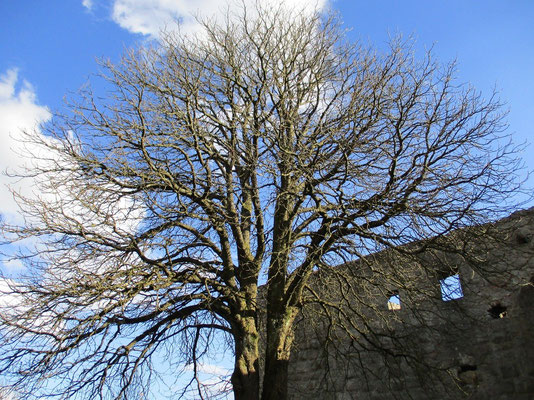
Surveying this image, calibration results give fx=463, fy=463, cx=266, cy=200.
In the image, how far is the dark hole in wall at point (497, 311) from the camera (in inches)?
282

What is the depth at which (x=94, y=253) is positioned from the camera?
18.2 feet

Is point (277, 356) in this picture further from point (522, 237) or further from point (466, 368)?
point (522, 237)

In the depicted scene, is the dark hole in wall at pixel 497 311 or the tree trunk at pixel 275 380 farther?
the dark hole in wall at pixel 497 311

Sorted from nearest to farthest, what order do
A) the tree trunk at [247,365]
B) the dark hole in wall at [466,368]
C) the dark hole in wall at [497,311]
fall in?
the tree trunk at [247,365]
the dark hole in wall at [466,368]
the dark hole in wall at [497,311]

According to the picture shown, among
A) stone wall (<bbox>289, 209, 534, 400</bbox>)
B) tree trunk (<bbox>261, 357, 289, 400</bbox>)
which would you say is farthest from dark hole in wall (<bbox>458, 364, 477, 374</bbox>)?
tree trunk (<bbox>261, 357, 289, 400</bbox>)

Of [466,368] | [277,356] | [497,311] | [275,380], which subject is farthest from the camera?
[497,311]

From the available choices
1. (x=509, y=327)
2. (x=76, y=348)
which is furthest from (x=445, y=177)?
(x=76, y=348)

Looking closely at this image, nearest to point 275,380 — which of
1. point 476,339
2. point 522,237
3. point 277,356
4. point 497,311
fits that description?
point 277,356

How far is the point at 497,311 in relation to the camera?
7227mm

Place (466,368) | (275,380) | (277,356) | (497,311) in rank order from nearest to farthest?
1. (275,380)
2. (277,356)
3. (466,368)
4. (497,311)

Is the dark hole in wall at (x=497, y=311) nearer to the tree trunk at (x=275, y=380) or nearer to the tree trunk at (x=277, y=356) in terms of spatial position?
the tree trunk at (x=277, y=356)

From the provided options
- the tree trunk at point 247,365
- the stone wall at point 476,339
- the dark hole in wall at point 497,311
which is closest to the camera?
the tree trunk at point 247,365

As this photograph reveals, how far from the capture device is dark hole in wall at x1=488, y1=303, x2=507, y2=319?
7.17 m

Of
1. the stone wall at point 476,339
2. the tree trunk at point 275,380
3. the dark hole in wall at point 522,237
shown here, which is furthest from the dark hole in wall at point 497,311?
the tree trunk at point 275,380
